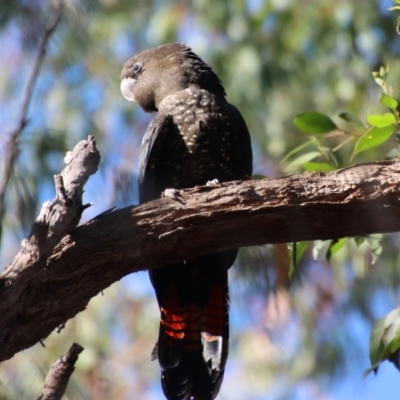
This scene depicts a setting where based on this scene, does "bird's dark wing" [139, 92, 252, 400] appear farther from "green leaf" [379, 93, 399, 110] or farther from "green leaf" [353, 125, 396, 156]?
"green leaf" [379, 93, 399, 110]

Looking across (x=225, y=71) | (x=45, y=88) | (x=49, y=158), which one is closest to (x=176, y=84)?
(x=45, y=88)

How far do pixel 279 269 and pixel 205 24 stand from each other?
139 inches

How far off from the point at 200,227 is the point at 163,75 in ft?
5.11

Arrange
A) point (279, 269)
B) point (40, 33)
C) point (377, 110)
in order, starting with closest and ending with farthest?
point (40, 33)
point (279, 269)
point (377, 110)

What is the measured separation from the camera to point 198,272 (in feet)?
11.0

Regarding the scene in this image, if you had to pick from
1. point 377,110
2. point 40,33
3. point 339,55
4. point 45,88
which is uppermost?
point 339,55

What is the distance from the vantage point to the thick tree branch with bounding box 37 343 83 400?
92.5 inches

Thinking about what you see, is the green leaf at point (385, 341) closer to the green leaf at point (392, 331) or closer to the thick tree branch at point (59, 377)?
the green leaf at point (392, 331)

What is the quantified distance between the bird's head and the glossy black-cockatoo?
0.44 feet

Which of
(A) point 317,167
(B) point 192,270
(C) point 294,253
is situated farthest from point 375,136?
(B) point 192,270

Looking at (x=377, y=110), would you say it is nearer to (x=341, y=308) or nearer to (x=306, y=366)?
(x=341, y=308)

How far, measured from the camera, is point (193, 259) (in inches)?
130

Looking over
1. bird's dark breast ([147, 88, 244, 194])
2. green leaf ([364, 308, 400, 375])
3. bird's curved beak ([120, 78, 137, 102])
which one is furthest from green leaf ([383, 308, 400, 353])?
bird's curved beak ([120, 78, 137, 102])

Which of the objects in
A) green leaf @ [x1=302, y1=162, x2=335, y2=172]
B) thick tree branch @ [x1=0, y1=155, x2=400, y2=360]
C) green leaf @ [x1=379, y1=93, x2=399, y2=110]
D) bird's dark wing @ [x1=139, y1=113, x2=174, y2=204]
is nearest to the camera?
thick tree branch @ [x1=0, y1=155, x2=400, y2=360]
